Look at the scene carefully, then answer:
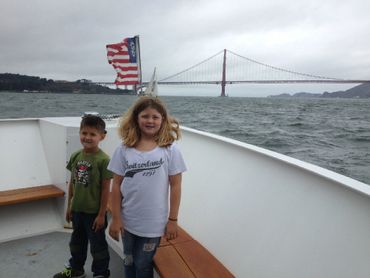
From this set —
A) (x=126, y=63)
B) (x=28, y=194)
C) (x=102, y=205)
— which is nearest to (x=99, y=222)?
(x=102, y=205)

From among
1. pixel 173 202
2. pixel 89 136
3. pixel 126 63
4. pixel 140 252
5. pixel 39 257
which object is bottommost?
pixel 39 257

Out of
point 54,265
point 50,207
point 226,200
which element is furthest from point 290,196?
point 50,207

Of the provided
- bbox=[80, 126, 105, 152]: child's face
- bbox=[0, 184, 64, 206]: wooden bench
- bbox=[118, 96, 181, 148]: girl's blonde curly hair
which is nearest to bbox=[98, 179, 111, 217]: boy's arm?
bbox=[80, 126, 105, 152]: child's face

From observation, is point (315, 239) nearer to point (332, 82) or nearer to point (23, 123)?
point (23, 123)

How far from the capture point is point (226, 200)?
1.78 metres

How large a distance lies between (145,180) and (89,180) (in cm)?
46

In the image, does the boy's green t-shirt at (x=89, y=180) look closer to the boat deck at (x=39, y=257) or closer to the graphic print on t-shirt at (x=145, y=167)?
the graphic print on t-shirt at (x=145, y=167)

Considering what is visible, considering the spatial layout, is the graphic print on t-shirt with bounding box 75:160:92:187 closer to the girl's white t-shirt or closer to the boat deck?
the girl's white t-shirt

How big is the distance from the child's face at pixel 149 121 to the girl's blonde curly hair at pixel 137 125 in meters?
0.02

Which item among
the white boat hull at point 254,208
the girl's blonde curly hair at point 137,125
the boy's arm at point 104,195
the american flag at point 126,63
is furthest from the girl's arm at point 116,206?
the american flag at point 126,63

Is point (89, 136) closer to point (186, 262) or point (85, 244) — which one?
point (85, 244)

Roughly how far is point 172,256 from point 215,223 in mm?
342

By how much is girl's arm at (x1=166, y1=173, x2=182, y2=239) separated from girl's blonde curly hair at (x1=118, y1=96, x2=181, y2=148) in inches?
6.1

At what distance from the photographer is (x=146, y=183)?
1333 millimetres
